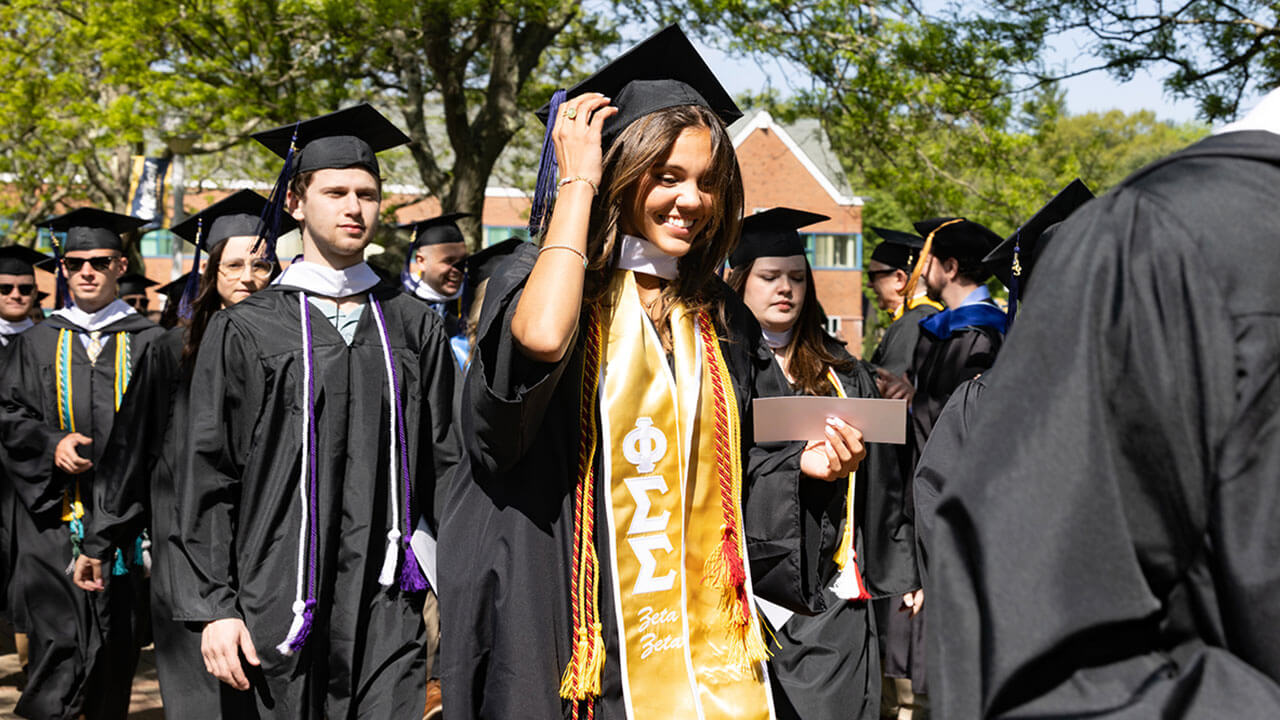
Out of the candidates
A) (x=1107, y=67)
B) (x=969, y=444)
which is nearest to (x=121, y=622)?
(x=969, y=444)

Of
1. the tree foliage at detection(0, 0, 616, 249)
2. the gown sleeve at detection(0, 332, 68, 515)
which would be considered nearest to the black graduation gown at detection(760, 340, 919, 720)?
the gown sleeve at detection(0, 332, 68, 515)

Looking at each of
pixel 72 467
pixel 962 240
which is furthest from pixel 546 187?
pixel 72 467

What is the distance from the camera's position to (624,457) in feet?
8.57

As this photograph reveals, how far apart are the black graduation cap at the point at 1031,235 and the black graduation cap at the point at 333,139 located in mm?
2111

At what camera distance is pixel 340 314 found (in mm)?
3637

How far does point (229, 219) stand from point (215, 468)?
2.51 metres

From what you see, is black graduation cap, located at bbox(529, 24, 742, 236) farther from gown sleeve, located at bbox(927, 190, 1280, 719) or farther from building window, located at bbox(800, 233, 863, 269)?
building window, located at bbox(800, 233, 863, 269)

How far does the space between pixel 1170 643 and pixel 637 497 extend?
4.92 ft

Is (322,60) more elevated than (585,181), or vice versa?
(322,60)

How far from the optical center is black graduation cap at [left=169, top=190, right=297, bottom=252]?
5.51 metres

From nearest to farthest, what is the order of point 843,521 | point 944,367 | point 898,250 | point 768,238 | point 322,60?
point 843,521 < point 768,238 < point 944,367 < point 898,250 < point 322,60

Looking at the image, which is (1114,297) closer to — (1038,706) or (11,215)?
(1038,706)

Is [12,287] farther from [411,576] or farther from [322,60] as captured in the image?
[411,576]

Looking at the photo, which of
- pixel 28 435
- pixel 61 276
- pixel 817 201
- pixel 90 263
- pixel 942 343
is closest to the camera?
pixel 942 343
